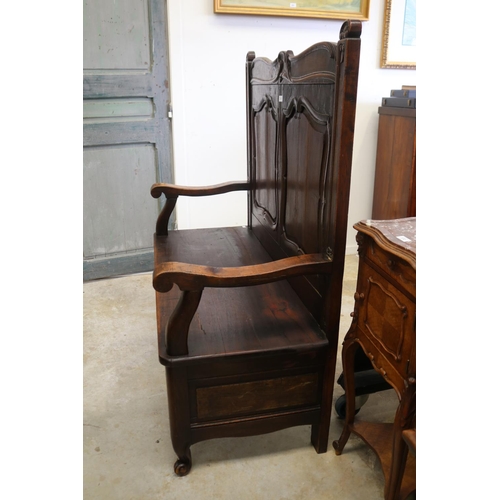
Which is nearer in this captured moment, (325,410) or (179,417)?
(179,417)

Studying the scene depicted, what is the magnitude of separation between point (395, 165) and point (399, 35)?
0.89m

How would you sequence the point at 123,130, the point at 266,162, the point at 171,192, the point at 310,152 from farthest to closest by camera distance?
1. the point at 123,130
2. the point at 171,192
3. the point at 266,162
4. the point at 310,152

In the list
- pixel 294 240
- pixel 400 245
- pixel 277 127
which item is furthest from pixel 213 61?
pixel 400 245

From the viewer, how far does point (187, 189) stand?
2.30 m

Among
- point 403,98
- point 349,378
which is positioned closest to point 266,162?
point 349,378

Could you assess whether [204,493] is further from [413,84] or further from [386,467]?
[413,84]

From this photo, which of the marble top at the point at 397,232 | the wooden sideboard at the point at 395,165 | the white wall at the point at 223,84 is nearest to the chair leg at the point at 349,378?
the marble top at the point at 397,232

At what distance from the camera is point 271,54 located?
3029 millimetres

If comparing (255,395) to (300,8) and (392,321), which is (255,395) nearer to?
(392,321)

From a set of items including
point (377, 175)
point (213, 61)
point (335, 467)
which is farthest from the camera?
point (377, 175)

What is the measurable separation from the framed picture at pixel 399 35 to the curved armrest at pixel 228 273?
7.53ft

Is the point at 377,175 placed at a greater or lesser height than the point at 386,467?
greater

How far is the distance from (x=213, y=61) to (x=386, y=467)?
2.46 m

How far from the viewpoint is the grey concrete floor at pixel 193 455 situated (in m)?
1.57
